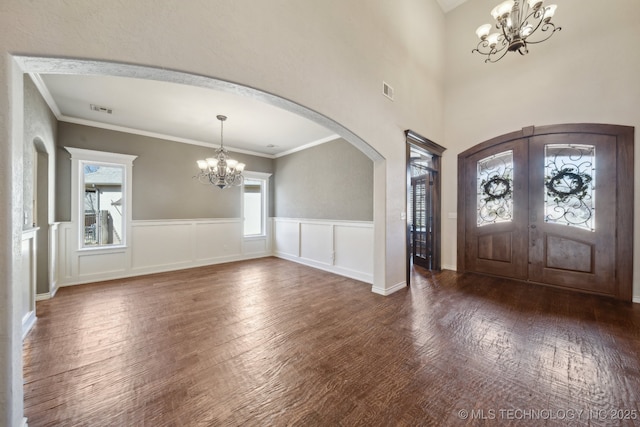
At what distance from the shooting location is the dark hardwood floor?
4.85 feet

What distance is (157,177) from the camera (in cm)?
489

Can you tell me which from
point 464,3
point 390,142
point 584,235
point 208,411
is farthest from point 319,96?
point 464,3

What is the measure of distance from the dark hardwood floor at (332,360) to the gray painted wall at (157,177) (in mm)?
1901

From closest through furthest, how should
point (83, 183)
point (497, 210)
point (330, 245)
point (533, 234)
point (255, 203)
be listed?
1. point (533, 234)
2. point (83, 183)
3. point (497, 210)
4. point (330, 245)
5. point (255, 203)

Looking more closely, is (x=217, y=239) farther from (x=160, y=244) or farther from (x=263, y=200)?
(x=263, y=200)

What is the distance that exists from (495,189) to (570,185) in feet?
3.14

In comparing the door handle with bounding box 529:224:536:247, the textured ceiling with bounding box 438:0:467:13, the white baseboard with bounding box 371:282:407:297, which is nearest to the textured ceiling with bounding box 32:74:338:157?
the white baseboard with bounding box 371:282:407:297

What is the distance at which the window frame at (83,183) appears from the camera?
405 cm

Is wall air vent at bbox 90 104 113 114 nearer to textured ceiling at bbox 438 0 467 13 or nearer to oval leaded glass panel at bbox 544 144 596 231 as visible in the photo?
textured ceiling at bbox 438 0 467 13

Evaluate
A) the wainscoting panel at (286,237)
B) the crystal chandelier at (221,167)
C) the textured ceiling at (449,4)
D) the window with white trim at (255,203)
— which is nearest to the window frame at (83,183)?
the crystal chandelier at (221,167)

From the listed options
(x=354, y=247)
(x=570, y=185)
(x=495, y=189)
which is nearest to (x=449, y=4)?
(x=495, y=189)

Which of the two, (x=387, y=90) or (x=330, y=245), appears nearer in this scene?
(x=387, y=90)

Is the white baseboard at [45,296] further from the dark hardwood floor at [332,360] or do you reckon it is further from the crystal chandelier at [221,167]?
the crystal chandelier at [221,167]

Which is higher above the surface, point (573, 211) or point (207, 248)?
point (573, 211)
